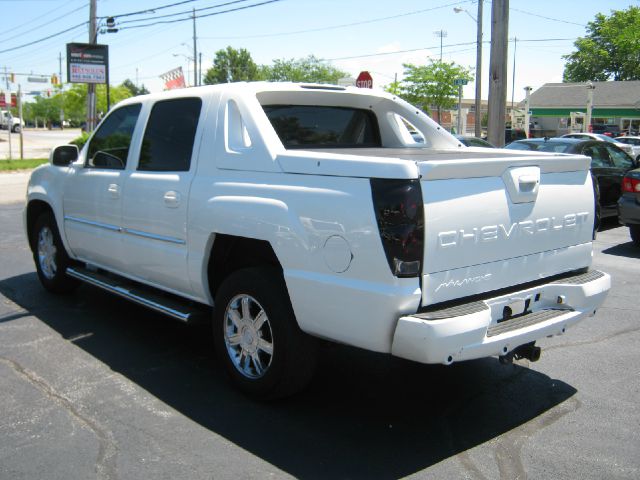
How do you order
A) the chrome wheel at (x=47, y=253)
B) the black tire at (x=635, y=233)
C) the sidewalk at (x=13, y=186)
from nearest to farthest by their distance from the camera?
the chrome wheel at (x=47, y=253) < the black tire at (x=635, y=233) < the sidewalk at (x=13, y=186)

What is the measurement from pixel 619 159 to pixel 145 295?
33.7 feet

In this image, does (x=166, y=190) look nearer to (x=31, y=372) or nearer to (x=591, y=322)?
(x=31, y=372)

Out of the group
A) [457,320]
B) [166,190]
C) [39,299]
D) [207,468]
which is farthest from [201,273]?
[39,299]

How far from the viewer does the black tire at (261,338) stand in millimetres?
3777

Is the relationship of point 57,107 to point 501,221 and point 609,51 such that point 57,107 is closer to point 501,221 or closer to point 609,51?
point 609,51

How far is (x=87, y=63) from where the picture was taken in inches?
1131

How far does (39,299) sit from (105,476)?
12.5 feet

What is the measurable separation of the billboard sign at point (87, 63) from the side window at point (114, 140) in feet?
81.5

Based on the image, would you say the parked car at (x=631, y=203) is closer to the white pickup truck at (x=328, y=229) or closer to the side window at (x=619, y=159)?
the side window at (x=619, y=159)

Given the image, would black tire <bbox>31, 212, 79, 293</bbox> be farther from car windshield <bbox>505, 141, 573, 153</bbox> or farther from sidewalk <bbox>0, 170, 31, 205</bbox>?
sidewalk <bbox>0, 170, 31, 205</bbox>

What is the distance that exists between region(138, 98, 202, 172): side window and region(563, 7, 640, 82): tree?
7923 cm

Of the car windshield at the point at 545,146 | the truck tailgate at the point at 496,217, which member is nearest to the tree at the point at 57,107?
the car windshield at the point at 545,146

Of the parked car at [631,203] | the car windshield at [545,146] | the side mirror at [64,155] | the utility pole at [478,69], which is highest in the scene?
the utility pole at [478,69]

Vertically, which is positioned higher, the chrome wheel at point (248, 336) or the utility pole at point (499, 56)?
the utility pole at point (499, 56)
